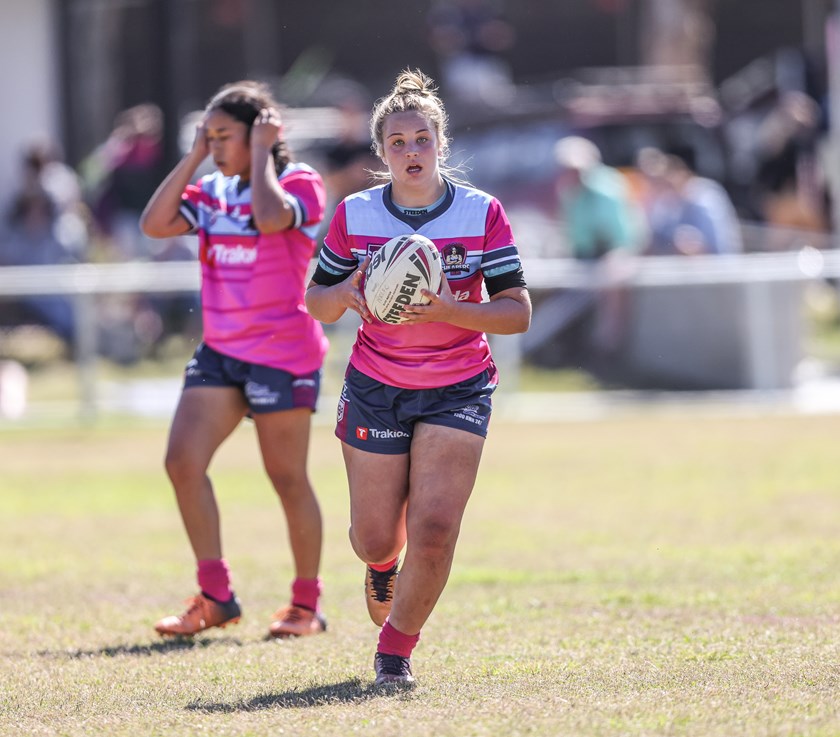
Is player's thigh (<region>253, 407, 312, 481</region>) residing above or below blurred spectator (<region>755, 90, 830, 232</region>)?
below

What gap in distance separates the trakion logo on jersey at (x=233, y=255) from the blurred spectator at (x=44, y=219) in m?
11.8

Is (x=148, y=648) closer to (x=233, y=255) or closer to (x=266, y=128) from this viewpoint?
(x=233, y=255)

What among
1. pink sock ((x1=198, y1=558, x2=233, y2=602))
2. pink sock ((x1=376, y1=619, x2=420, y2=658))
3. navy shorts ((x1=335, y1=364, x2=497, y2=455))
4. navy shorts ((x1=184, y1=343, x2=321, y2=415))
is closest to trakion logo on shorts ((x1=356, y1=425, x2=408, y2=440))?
navy shorts ((x1=335, y1=364, x2=497, y2=455))

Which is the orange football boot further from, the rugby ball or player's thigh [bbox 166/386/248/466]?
the rugby ball

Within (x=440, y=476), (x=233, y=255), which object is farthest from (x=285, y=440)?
(x=440, y=476)

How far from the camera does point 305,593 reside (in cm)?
706

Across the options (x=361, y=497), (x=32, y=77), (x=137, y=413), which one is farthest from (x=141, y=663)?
(x=32, y=77)

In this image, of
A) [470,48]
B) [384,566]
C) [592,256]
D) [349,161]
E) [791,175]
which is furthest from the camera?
[470,48]

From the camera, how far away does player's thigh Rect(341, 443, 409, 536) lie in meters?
5.76

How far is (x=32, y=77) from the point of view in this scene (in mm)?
22453

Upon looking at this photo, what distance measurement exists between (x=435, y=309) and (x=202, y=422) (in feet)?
5.99

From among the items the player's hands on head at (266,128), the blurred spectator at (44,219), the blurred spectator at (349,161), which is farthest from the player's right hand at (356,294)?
the blurred spectator at (44,219)

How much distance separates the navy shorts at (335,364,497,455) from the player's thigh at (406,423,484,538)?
0.05 meters

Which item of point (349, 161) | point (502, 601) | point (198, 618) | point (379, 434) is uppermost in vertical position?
point (349, 161)
